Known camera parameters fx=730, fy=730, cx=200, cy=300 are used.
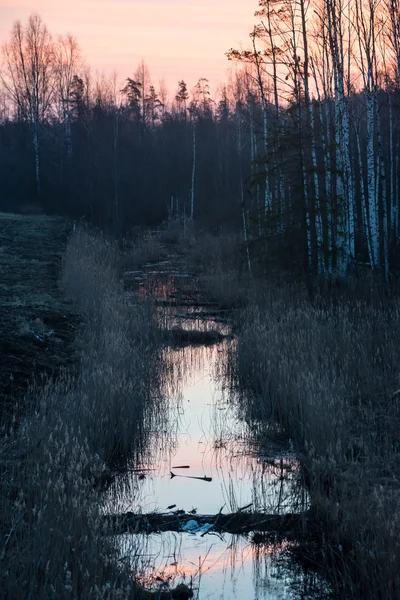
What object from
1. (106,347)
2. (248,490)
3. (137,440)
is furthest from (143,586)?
(106,347)

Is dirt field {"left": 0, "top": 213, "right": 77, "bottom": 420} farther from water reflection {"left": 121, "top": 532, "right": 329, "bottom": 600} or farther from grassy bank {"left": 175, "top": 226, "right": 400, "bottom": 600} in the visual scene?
grassy bank {"left": 175, "top": 226, "right": 400, "bottom": 600}

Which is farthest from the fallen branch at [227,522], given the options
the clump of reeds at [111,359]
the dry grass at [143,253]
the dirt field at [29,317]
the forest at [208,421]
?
the dry grass at [143,253]

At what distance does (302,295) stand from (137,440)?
23.8 feet

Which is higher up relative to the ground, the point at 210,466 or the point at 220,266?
the point at 220,266

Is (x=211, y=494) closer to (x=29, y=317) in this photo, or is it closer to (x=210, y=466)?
(x=210, y=466)

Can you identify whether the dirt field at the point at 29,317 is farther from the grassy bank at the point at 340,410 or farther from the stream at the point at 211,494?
the grassy bank at the point at 340,410

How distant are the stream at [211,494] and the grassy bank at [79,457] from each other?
0.89 ft

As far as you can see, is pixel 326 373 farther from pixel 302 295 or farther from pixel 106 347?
pixel 302 295

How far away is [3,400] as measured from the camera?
7211mm

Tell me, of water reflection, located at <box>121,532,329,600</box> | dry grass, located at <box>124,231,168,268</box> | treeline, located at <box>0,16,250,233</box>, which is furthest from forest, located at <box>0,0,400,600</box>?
treeline, located at <box>0,16,250,233</box>

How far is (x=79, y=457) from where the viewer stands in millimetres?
5855

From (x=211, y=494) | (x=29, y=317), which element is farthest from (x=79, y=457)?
(x=29, y=317)

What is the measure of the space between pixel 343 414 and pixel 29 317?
654 cm

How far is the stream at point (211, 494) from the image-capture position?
175 inches
